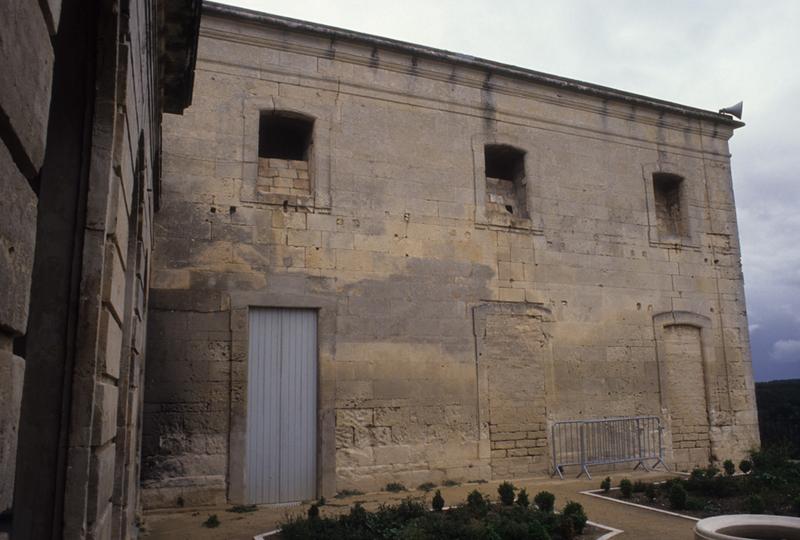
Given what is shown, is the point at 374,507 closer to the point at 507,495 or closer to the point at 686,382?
the point at 507,495

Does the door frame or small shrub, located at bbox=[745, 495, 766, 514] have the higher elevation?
the door frame

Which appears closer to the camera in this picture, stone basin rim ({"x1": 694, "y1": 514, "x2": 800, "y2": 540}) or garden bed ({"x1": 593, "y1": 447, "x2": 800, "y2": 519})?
stone basin rim ({"x1": 694, "y1": 514, "x2": 800, "y2": 540})

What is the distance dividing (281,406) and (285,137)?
4.31 m

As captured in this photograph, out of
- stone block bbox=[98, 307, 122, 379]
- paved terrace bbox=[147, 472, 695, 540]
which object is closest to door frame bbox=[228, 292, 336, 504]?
paved terrace bbox=[147, 472, 695, 540]

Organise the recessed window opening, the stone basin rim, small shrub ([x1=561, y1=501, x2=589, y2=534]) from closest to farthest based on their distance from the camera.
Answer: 1. the stone basin rim
2. small shrub ([x1=561, y1=501, x2=589, y2=534])
3. the recessed window opening

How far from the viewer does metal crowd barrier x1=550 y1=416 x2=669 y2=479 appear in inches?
427

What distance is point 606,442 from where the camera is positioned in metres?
11.2

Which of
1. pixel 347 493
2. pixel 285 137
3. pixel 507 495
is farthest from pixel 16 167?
pixel 285 137

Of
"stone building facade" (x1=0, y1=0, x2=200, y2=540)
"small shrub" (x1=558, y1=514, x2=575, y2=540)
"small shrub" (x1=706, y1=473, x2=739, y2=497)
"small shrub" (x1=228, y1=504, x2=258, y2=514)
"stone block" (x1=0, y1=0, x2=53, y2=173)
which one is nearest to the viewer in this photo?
"stone block" (x1=0, y1=0, x2=53, y2=173)

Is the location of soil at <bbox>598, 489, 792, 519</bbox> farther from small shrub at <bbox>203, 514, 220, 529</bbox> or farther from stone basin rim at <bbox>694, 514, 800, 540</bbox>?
small shrub at <bbox>203, 514, 220, 529</bbox>

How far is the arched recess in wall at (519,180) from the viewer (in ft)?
36.0

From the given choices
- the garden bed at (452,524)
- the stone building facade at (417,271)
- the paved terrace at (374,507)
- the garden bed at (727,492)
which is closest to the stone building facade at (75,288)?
the garden bed at (452,524)

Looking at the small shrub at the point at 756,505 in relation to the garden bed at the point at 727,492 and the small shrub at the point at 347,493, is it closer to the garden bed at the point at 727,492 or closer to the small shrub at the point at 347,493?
the garden bed at the point at 727,492

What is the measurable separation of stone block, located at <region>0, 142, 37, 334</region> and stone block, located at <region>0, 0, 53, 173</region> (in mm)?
42
